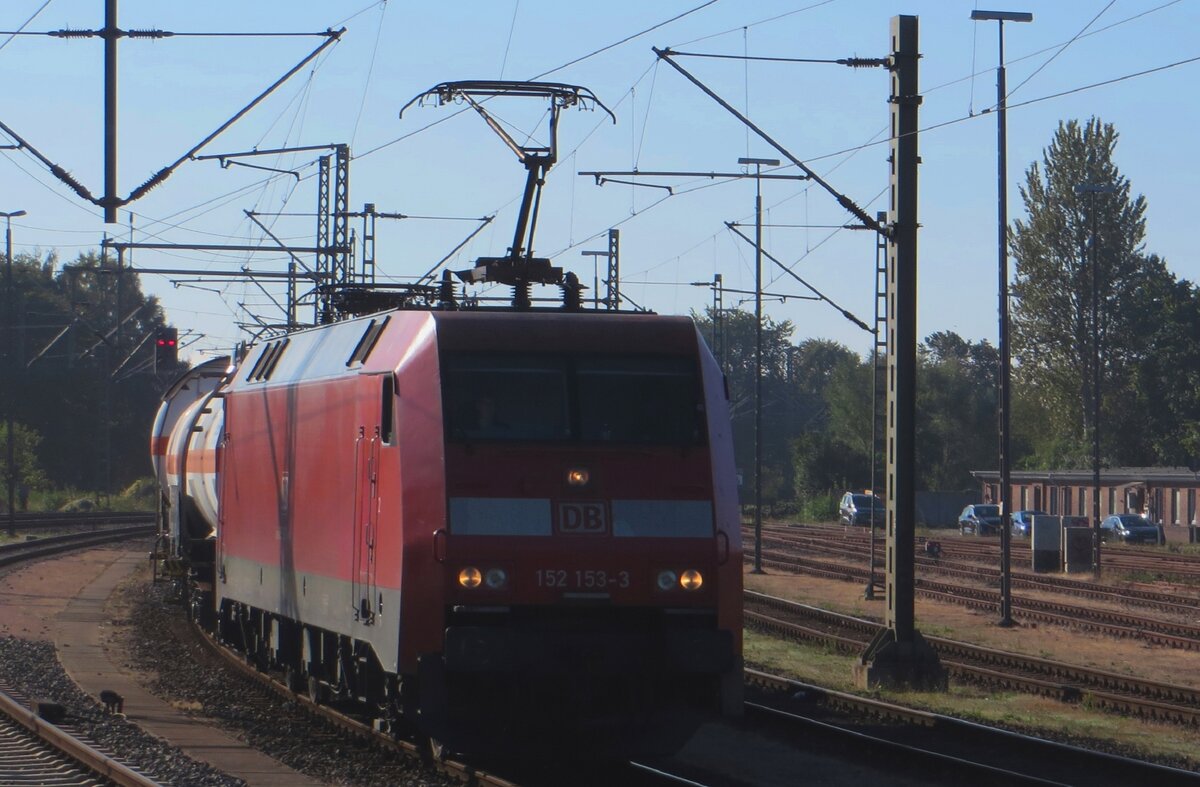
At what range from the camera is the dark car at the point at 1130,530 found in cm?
5828

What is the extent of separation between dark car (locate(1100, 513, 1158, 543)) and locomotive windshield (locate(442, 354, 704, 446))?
49.3m

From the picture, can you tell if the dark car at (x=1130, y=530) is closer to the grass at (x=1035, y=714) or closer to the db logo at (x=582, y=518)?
the grass at (x=1035, y=714)

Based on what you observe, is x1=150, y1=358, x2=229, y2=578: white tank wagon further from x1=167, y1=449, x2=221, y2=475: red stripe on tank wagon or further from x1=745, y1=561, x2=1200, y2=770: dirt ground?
x1=745, y1=561, x2=1200, y2=770: dirt ground

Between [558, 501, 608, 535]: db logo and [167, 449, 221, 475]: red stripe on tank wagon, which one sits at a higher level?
[167, 449, 221, 475]: red stripe on tank wagon

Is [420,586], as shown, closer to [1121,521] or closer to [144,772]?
[144,772]

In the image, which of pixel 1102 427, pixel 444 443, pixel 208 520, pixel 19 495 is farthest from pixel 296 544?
pixel 1102 427

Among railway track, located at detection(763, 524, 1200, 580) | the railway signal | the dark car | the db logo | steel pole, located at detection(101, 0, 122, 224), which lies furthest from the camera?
the dark car

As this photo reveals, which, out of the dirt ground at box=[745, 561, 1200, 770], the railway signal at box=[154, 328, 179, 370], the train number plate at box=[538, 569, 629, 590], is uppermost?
the railway signal at box=[154, 328, 179, 370]

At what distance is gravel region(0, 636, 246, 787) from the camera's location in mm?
12289

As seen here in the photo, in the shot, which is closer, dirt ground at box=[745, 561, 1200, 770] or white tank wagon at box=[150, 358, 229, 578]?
dirt ground at box=[745, 561, 1200, 770]

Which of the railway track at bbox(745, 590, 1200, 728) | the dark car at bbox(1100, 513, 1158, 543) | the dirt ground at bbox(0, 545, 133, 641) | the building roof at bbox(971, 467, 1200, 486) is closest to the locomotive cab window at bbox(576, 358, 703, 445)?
the railway track at bbox(745, 590, 1200, 728)

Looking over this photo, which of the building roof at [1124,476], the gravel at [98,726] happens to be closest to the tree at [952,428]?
the building roof at [1124,476]

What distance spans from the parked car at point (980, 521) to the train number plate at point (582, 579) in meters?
54.8

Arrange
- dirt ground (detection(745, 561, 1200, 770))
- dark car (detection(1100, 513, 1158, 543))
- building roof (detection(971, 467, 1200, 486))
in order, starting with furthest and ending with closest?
1. building roof (detection(971, 467, 1200, 486))
2. dark car (detection(1100, 513, 1158, 543))
3. dirt ground (detection(745, 561, 1200, 770))
